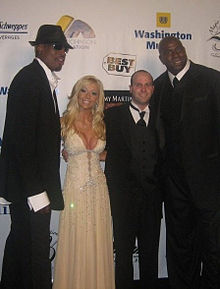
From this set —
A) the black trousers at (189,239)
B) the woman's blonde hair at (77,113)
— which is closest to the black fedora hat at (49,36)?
the woman's blonde hair at (77,113)

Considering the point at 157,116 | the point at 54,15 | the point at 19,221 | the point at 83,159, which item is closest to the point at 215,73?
the point at 157,116

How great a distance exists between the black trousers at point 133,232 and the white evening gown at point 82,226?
0.37 ft

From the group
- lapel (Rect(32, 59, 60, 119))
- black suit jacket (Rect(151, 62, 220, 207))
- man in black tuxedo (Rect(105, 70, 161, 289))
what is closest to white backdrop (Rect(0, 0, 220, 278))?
man in black tuxedo (Rect(105, 70, 161, 289))

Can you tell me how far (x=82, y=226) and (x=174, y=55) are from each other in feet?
4.61

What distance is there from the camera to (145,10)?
117 inches

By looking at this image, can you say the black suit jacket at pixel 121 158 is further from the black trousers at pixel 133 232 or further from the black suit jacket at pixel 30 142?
the black suit jacket at pixel 30 142

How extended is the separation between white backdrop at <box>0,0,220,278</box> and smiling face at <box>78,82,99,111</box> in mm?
590

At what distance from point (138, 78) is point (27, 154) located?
3.48ft

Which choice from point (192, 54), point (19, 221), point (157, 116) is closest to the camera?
point (19, 221)

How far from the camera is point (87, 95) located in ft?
7.75

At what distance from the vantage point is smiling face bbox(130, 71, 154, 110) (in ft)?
7.84

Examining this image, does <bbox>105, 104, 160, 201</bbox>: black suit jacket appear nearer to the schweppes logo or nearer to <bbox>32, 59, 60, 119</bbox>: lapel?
<bbox>32, 59, 60, 119</bbox>: lapel

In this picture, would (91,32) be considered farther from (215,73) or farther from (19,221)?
(19,221)

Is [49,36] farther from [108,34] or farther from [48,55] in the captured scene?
[108,34]
